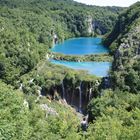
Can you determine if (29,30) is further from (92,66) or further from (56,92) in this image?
(56,92)

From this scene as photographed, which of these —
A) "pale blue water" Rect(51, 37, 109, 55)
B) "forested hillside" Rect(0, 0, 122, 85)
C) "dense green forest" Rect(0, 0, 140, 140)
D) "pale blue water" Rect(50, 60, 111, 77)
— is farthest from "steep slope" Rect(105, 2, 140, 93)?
"pale blue water" Rect(51, 37, 109, 55)

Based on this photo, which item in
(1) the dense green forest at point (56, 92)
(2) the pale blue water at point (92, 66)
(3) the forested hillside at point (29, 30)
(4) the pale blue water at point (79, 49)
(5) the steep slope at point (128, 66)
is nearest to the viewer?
(1) the dense green forest at point (56, 92)

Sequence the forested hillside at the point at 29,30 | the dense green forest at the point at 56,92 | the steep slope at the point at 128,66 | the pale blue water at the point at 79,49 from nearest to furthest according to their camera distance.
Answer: the dense green forest at the point at 56,92, the steep slope at the point at 128,66, the forested hillside at the point at 29,30, the pale blue water at the point at 79,49

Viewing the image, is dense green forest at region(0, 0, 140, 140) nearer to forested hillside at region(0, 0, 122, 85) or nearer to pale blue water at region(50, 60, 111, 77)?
forested hillside at region(0, 0, 122, 85)

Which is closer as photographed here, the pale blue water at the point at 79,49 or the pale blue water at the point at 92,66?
the pale blue water at the point at 92,66

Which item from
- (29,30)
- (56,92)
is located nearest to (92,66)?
(56,92)

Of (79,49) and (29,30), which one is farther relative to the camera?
(29,30)

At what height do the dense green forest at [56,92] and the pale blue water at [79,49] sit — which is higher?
the dense green forest at [56,92]

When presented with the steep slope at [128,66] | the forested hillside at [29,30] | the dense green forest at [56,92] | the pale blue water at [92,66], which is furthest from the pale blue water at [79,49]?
the steep slope at [128,66]

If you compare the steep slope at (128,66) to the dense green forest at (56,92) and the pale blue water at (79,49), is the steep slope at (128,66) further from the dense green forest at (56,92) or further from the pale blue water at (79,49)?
the pale blue water at (79,49)

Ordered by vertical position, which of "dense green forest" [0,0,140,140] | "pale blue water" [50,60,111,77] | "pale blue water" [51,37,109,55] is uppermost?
"dense green forest" [0,0,140,140]

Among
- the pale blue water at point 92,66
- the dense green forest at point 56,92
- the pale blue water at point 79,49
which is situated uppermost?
the dense green forest at point 56,92
